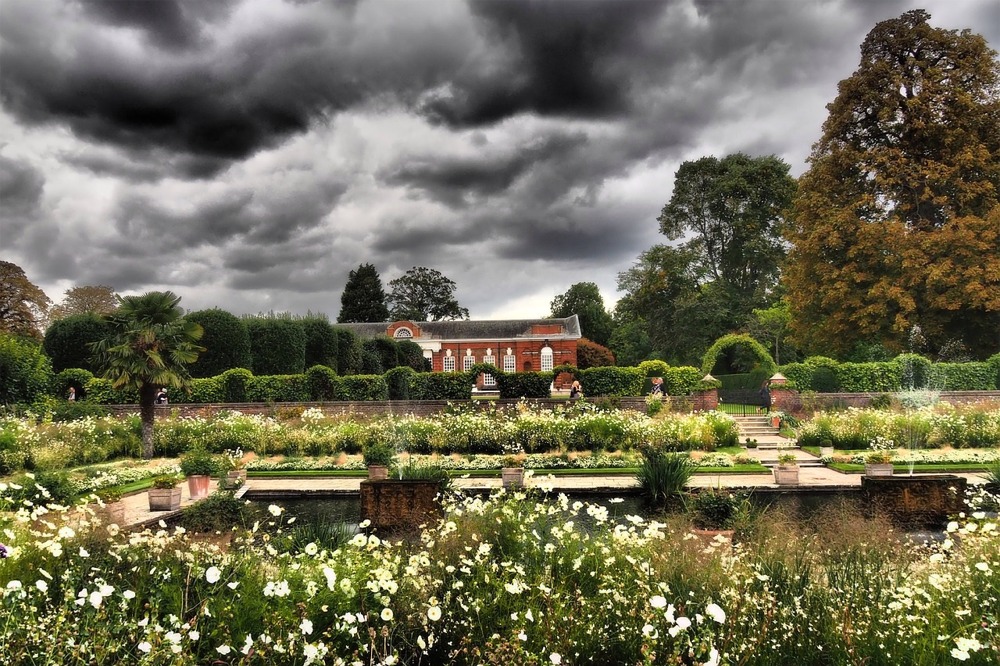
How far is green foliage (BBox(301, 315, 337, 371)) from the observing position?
29.8 metres

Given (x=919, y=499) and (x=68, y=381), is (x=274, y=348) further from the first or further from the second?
(x=919, y=499)

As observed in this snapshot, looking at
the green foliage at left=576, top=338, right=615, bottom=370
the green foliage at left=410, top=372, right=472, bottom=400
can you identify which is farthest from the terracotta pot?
the green foliage at left=576, top=338, right=615, bottom=370

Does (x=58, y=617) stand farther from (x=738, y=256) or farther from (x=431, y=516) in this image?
(x=738, y=256)

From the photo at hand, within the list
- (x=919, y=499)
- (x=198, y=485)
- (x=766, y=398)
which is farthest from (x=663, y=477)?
(x=766, y=398)

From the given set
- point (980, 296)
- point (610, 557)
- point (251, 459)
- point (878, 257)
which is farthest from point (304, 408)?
point (980, 296)

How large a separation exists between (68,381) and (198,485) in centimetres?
1524

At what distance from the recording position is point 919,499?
8.91 m

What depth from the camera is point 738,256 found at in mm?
38250

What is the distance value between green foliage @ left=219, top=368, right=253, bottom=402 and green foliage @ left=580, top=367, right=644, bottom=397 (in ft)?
39.6

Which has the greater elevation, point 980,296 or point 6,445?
point 980,296

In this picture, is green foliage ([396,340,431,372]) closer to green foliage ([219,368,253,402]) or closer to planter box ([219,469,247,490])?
green foliage ([219,368,253,402])

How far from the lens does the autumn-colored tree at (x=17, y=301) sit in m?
38.3

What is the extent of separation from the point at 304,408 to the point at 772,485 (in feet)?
45.8

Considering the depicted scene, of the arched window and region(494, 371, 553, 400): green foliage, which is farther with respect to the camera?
the arched window
